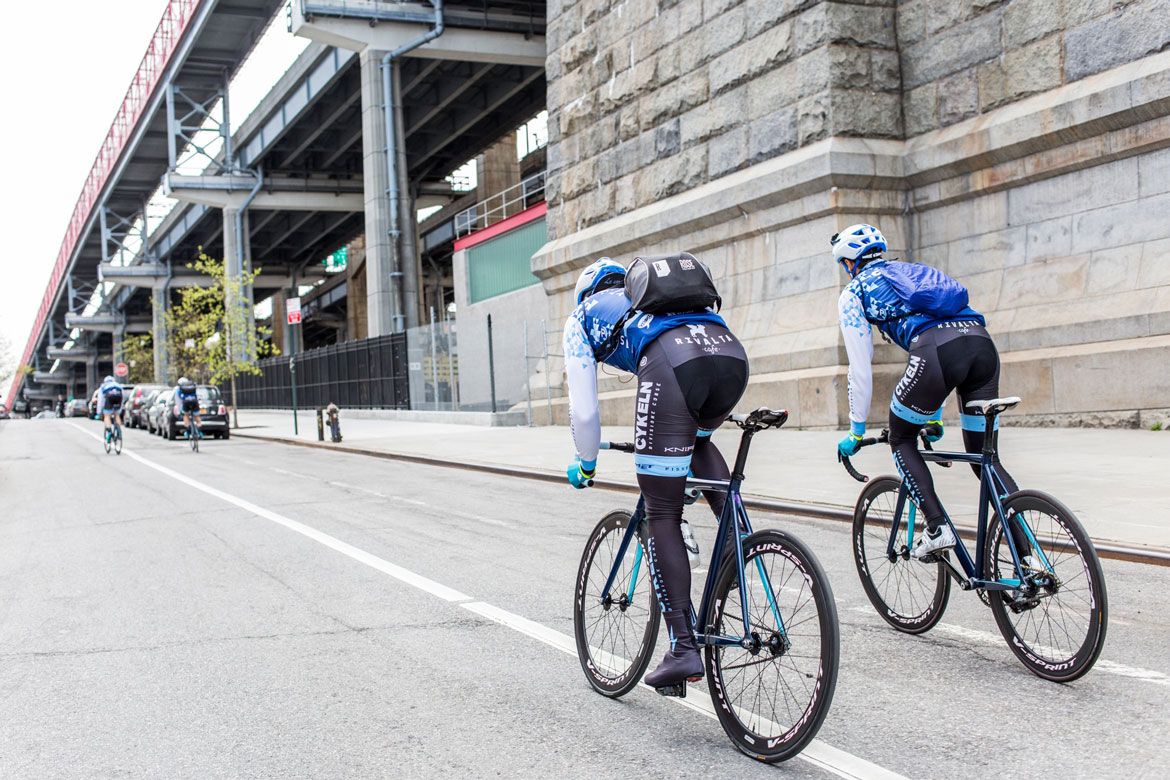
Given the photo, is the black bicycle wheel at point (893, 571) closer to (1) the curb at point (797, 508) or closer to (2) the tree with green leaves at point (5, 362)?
(1) the curb at point (797, 508)

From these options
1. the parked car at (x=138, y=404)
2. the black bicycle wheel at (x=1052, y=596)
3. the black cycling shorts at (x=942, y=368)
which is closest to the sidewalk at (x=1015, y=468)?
the black cycling shorts at (x=942, y=368)

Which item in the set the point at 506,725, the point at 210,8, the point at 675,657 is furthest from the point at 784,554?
the point at 210,8

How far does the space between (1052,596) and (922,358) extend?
127cm

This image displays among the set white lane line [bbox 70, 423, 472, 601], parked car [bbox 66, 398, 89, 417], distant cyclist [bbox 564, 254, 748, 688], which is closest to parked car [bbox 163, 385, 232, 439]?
white lane line [bbox 70, 423, 472, 601]

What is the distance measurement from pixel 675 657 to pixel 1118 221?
12589 mm

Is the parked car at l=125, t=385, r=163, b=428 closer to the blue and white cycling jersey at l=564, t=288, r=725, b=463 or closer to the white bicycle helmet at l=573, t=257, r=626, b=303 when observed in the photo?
the white bicycle helmet at l=573, t=257, r=626, b=303

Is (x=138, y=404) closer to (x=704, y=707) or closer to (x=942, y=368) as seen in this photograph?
(x=942, y=368)

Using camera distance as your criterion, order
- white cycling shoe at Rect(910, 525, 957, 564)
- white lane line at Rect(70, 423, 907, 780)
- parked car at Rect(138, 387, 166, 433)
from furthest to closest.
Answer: parked car at Rect(138, 387, 166, 433)
white cycling shoe at Rect(910, 525, 957, 564)
white lane line at Rect(70, 423, 907, 780)

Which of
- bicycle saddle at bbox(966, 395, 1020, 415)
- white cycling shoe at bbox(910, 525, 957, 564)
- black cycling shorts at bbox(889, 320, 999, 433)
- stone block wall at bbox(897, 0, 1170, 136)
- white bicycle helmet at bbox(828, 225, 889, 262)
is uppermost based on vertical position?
stone block wall at bbox(897, 0, 1170, 136)

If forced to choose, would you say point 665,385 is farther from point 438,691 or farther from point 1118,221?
point 1118,221

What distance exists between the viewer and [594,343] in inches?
171

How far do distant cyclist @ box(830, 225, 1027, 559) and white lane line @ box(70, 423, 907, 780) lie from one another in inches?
57.7

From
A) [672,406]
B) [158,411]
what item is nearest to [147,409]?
[158,411]

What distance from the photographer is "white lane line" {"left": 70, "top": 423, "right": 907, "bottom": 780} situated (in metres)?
3.53
